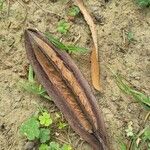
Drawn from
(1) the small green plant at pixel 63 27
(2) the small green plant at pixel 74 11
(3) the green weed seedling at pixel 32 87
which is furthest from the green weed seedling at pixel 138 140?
(2) the small green plant at pixel 74 11

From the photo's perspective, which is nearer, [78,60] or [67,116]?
[67,116]

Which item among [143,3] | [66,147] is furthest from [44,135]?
[143,3]

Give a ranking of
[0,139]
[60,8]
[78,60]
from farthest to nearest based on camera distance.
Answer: [60,8] < [78,60] < [0,139]

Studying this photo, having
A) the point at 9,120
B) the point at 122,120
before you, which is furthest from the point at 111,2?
the point at 9,120

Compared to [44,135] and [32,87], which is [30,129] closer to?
[44,135]

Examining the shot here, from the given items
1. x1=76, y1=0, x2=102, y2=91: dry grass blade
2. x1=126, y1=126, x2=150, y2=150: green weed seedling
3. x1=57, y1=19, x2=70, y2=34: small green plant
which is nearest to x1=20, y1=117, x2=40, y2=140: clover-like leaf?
x1=76, y1=0, x2=102, y2=91: dry grass blade

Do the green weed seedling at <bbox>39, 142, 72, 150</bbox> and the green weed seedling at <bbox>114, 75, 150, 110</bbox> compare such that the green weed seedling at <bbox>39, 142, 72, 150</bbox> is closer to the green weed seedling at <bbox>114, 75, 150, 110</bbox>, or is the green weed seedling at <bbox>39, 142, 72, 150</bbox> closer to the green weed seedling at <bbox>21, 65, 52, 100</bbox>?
the green weed seedling at <bbox>21, 65, 52, 100</bbox>

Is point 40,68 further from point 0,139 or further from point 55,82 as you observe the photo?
point 0,139

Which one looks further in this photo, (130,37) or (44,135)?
(130,37)
